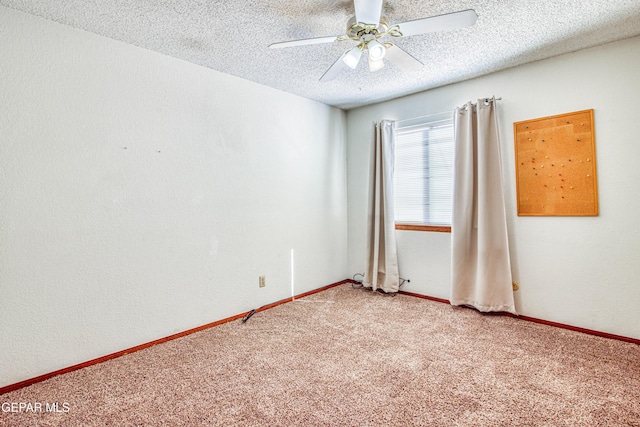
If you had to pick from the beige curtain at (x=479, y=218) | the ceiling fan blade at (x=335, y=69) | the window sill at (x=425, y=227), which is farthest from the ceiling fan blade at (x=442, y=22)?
the window sill at (x=425, y=227)

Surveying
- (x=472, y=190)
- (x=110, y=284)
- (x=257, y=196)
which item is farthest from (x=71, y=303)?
(x=472, y=190)

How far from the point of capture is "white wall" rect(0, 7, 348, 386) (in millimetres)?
1974

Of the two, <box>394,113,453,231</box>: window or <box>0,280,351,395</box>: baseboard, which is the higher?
<box>394,113,453,231</box>: window

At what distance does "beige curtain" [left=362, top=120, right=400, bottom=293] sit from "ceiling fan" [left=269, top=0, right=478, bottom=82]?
4.96 ft

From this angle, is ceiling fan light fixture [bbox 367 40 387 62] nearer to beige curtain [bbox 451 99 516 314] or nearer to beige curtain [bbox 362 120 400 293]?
beige curtain [bbox 451 99 516 314]

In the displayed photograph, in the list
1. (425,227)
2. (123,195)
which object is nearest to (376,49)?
(123,195)

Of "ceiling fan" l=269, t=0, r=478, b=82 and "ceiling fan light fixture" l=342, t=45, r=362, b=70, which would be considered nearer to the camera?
"ceiling fan" l=269, t=0, r=478, b=82

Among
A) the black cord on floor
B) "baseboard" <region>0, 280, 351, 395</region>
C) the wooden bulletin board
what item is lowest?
"baseboard" <region>0, 280, 351, 395</region>

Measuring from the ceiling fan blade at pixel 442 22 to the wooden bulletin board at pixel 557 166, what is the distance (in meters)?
1.62

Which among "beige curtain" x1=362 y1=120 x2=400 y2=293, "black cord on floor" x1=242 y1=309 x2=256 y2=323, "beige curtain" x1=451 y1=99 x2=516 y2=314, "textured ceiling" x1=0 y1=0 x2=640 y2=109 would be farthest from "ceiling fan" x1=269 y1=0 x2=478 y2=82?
"black cord on floor" x1=242 y1=309 x2=256 y2=323

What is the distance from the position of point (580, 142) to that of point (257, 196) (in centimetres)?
289

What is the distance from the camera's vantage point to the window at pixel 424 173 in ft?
11.3

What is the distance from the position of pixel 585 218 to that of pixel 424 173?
1.50 meters

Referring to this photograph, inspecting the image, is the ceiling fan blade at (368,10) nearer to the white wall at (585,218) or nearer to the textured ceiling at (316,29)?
the textured ceiling at (316,29)
